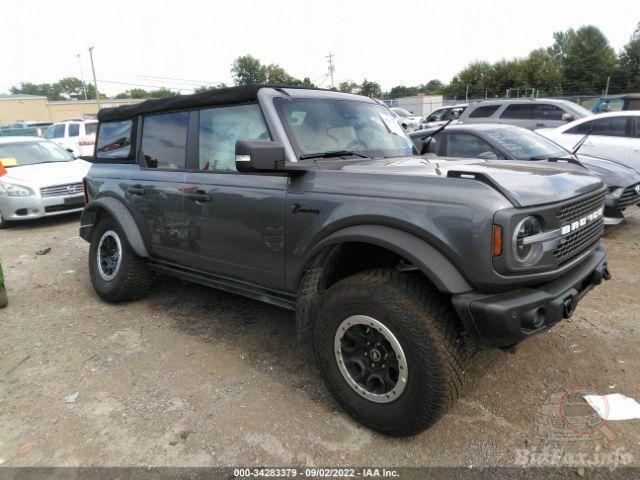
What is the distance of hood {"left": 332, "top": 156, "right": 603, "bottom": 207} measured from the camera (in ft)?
7.34

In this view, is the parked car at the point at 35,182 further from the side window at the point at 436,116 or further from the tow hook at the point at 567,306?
the side window at the point at 436,116

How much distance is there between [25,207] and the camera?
831 centimetres

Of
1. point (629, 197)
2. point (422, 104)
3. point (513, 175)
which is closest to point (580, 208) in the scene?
point (513, 175)

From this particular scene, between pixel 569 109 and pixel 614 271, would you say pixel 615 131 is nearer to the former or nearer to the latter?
pixel 569 109

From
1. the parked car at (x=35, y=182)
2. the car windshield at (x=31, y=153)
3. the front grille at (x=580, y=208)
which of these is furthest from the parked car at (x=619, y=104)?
the car windshield at (x=31, y=153)

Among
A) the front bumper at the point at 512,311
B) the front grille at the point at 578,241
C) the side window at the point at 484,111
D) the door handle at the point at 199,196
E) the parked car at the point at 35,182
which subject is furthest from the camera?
the side window at the point at 484,111

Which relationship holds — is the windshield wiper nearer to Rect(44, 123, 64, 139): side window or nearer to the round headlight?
the round headlight

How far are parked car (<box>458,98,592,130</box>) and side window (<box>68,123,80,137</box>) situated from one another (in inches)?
516

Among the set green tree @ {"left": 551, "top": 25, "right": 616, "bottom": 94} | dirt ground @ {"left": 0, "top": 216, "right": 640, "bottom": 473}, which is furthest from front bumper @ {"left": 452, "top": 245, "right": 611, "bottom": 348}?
green tree @ {"left": 551, "top": 25, "right": 616, "bottom": 94}

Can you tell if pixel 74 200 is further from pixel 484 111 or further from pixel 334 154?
pixel 484 111

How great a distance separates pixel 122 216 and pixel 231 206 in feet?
5.21

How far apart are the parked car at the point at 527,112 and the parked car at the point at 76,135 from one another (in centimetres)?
1247

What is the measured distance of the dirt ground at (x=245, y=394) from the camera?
2479 millimetres

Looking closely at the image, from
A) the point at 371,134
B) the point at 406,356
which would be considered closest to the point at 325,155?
the point at 371,134
